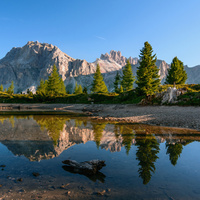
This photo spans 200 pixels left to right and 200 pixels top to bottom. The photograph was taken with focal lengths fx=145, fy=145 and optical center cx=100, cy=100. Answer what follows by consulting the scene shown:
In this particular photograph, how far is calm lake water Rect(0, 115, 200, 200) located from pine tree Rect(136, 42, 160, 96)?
86.8 feet

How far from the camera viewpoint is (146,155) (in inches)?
352

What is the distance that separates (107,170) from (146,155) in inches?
125

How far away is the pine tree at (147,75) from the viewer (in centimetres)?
3716

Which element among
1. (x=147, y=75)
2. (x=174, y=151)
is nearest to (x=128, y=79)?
(x=147, y=75)

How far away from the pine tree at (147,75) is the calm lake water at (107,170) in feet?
86.8

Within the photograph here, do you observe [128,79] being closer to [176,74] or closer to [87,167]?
[176,74]

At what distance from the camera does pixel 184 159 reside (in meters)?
8.48

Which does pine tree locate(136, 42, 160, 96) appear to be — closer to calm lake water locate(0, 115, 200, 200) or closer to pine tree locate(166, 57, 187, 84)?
pine tree locate(166, 57, 187, 84)

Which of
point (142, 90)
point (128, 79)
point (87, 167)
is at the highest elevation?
point (128, 79)

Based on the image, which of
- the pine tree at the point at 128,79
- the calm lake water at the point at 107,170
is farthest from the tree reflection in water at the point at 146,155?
the pine tree at the point at 128,79

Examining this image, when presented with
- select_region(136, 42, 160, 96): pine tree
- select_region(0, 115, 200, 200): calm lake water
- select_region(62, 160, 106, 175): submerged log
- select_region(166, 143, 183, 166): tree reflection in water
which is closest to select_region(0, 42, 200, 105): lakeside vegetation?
select_region(136, 42, 160, 96): pine tree

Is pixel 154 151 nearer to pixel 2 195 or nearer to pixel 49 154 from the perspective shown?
pixel 49 154

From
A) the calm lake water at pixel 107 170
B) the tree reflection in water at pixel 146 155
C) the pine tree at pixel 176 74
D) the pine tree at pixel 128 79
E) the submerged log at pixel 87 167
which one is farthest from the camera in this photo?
the pine tree at pixel 128 79

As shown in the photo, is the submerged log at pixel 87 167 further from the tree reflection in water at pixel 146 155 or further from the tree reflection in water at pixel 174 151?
the tree reflection in water at pixel 174 151
